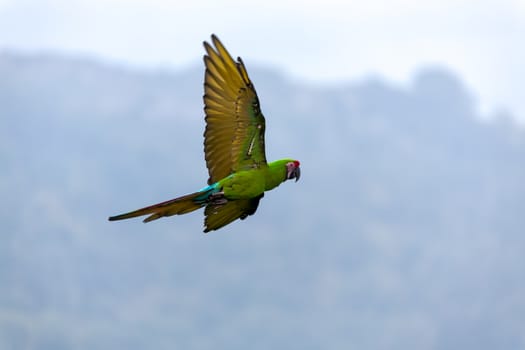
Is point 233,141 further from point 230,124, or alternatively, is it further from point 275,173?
point 275,173

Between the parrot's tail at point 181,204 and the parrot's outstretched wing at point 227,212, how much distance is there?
977 mm

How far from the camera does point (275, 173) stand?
15.3 m

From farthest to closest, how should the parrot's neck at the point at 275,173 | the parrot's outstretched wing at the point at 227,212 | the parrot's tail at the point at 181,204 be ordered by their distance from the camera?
the parrot's outstretched wing at the point at 227,212, the parrot's neck at the point at 275,173, the parrot's tail at the point at 181,204

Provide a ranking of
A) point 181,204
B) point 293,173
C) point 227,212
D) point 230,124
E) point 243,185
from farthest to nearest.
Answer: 1. point 227,212
2. point 230,124
3. point 293,173
4. point 243,185
5. point 181,204

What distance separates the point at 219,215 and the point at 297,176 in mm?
1558

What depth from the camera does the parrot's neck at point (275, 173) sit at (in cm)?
1527

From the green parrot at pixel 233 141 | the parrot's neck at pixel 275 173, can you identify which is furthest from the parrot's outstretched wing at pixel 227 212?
the parrot's neck at pixel 275 173

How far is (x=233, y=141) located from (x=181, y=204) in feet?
4.36

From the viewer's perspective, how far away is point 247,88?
15305 millimetres

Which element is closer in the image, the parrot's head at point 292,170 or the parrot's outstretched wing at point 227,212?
the parrot's head at point 292,170

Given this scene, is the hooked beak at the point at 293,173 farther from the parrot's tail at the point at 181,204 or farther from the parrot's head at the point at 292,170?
the parrot's tail at the point at 181,204

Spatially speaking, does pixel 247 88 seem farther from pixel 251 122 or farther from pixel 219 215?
pixel 219 215

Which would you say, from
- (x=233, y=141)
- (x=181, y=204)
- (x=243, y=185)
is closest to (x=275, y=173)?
(x=243, y=185)

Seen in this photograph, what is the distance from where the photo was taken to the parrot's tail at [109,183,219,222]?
14.3 metres
